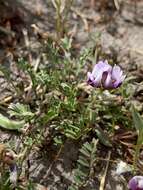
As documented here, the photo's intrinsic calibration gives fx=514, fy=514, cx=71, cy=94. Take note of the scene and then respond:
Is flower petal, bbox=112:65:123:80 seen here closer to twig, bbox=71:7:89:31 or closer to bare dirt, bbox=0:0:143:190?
bare dirt, bbox=0:0:143:190

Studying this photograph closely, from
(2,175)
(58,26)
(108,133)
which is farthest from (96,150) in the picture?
(58,26)

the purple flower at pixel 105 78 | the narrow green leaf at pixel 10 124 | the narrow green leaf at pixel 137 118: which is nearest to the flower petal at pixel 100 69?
the purple flower at pixel 105 78

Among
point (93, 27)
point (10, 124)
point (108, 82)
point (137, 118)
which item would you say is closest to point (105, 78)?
point (108, 82)

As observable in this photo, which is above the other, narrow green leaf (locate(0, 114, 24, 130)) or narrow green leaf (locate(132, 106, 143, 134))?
narrow green leaf (locate(132, 106, 143, 134))

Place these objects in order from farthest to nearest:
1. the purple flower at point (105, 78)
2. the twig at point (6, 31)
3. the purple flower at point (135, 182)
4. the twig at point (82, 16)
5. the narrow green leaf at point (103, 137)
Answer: the twig at point (82, 16)
the twig at point (6, 31)
the narrow green leaf at point (103, 137)
the purple flower at point (105, 78)
the purple flower at point (135, 182)

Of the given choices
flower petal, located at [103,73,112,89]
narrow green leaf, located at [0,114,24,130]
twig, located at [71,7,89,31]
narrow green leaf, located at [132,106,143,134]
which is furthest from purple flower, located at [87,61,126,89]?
twig, located at [71,7,89,31]

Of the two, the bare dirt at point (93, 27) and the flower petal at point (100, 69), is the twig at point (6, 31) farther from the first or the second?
the flower petal at point (100, 69)

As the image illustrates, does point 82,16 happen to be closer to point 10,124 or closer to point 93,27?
point 93,27

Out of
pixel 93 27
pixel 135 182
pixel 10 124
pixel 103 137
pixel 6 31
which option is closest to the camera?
pixel 135 182

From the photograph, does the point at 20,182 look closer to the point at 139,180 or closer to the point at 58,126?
the point at 58,126
